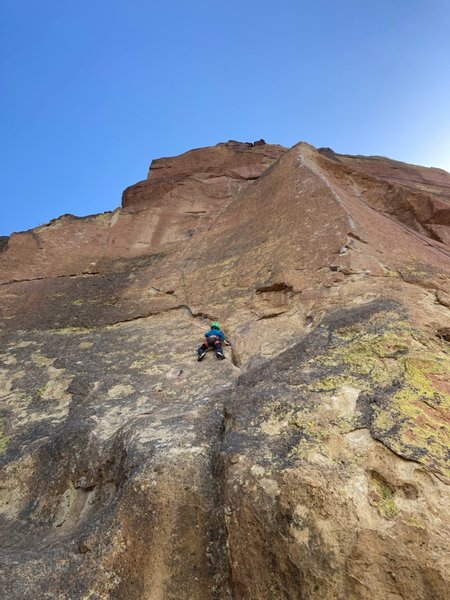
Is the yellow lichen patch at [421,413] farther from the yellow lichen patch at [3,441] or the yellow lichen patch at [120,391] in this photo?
the yellow lichen patch at [3,441]

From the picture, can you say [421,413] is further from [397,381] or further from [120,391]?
[120,391]

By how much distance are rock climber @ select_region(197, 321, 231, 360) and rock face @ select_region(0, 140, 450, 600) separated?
0.16 meters

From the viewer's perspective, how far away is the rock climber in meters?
7.73

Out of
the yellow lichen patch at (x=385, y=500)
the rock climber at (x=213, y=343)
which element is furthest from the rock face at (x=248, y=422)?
the rock climber at (x=213, y=343)

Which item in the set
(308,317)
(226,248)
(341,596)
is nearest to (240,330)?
(308,317)

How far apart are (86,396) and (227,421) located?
2.94m

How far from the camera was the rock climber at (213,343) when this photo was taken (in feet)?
25.4

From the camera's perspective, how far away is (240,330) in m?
8.24

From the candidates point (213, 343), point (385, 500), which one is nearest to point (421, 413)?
point (385, 500)

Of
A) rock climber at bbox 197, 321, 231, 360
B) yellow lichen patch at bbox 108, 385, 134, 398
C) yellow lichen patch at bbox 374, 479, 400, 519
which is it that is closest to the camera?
yellow lichen patch at bbox 374, 479, 400, 519

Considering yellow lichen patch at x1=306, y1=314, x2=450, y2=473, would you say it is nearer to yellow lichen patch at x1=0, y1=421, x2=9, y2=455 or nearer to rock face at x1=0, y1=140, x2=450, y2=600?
rock face at x1=0, y1=140, x2=450, y2=600

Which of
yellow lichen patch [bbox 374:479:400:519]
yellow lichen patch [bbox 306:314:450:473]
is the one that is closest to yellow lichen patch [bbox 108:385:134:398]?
yellow lichen patch [bbox 306:314:450:473]

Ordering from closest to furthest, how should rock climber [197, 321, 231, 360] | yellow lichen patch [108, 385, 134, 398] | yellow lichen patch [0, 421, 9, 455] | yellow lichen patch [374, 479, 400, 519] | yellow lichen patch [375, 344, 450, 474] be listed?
yellow lichen patch [374, 479, 400, 519] → yellow lichen patch [375, 344, 450, 474] → yellow lichen patch [0, 421, 9, 455] → yellow lichen patch [108, 385, 134, 398] → rock climber [197, 321, 231, 360]

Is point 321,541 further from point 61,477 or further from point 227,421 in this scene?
point 61,477
